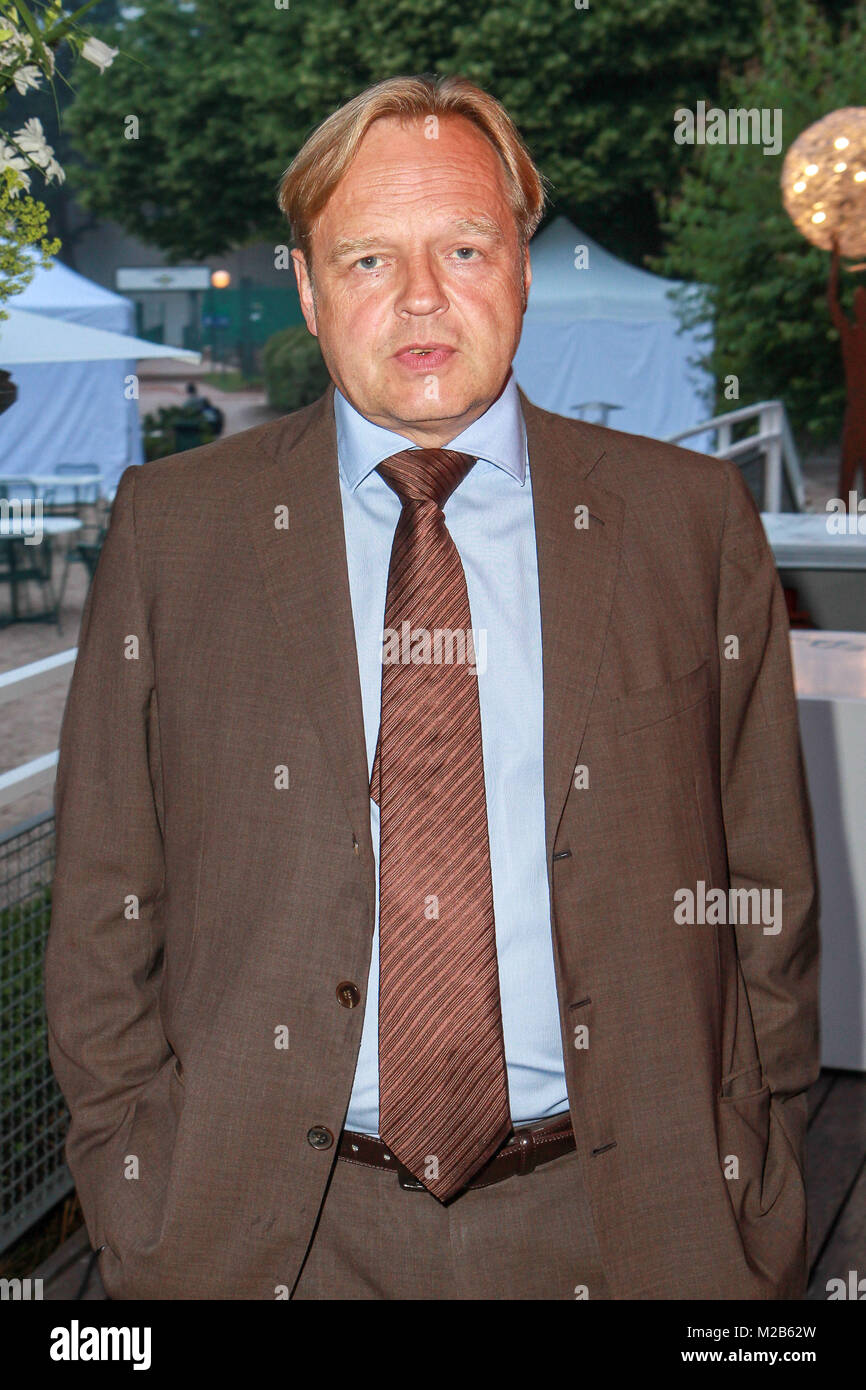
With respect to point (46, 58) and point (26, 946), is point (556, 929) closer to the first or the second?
point (46, 58)

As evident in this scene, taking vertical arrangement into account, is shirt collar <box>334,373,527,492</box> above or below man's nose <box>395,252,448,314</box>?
below

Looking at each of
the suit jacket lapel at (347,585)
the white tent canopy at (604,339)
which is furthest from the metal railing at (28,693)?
the white tent canopy at (604,339)

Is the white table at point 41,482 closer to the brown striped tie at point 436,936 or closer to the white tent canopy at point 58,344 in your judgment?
the white tent canopy at point 58,344

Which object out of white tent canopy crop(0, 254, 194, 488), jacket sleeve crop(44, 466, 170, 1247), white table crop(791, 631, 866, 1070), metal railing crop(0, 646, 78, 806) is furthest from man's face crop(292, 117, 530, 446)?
white tent canopy crop(0, 254, 194, 488)

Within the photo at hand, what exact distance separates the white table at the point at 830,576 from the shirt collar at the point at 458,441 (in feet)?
15.5

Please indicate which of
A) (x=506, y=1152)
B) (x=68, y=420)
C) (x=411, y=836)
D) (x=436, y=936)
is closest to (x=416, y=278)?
(x=411, y=836)

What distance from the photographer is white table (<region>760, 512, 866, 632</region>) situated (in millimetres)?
6293

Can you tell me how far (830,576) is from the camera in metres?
6.31

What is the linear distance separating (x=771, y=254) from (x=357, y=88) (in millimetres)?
9837

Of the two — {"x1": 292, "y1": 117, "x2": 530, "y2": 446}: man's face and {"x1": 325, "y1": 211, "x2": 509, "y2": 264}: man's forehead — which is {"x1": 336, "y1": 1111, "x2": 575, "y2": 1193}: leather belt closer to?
{"x1": 292, "y1": 117, "x2": 530, "y2": 446}: man's face

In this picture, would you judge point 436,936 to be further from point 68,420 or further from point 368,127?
point 68,420

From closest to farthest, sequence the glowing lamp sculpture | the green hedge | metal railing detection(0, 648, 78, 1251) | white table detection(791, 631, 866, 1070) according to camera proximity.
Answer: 1. metal railing detection(0, 648, 78, 1251)
2. white table detection(791, 631, 866, 1070)
3. the glowing lamp sculpture
4. the green hedge

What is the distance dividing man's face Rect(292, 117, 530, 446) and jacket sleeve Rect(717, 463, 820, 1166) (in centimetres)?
36
